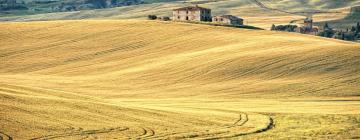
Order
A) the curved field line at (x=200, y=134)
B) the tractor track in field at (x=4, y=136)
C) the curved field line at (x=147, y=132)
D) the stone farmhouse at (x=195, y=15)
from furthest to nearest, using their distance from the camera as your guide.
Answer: the stone farmhouse at (x=195, y=15), the curved field line at (x=147, y=132), the curved field line at (x=200, y=134), the tractor track in field at (x=4, y=136)

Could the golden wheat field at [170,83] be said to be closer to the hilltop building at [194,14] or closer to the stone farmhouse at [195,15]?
the hilltop building at [194,14]

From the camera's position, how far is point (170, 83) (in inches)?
2963

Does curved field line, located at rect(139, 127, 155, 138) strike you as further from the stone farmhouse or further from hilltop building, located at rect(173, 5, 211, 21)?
hilltop building, located at rect(173, 5, 211, 21)

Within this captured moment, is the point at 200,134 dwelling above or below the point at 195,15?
above

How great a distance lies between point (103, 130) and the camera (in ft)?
129

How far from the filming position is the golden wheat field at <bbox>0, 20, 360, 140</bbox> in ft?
136

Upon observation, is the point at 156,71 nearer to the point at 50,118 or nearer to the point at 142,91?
the point at 142,91

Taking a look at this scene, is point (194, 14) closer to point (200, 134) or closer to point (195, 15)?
point (195, 15)

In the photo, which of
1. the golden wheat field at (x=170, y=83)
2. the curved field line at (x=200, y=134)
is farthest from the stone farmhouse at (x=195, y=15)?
the curved field line at (x=200, y=134)

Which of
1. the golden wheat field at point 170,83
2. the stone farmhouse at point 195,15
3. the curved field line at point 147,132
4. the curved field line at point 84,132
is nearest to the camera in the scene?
the curved field line at point 84,132

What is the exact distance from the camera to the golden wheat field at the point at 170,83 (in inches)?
1631

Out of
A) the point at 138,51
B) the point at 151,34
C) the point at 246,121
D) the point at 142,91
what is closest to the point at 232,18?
the point at 151,34

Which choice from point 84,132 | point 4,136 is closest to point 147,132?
point 84,132

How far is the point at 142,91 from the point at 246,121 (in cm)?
2554
